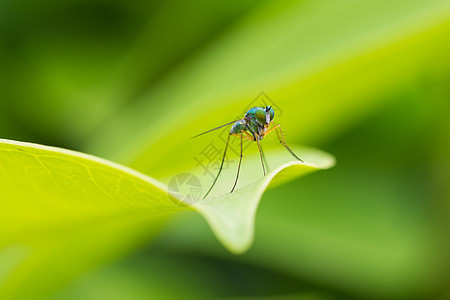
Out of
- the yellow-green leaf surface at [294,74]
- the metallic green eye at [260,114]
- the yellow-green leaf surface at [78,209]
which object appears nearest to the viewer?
the yellow-green leaf surface at [78,209]

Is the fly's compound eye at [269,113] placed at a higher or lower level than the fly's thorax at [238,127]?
higher

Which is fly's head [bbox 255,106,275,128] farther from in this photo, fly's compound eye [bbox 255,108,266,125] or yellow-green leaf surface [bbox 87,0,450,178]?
yellow-green leaf surface [bbox 87,0,450,178]

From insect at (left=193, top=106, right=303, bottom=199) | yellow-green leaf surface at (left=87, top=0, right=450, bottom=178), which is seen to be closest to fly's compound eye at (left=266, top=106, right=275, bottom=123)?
insect at (left=193, top=106, right=303, bottom=199)

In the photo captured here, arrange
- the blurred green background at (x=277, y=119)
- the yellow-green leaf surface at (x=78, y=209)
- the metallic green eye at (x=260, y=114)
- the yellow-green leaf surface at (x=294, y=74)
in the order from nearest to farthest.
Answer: the yellow-green leaf surface at (x=78, y=209) → the metallic green eye at (x=260, y=114) → the yellow-green leaf surface at (x=294, y=74) → the blurred green background at (x=277, y=119)

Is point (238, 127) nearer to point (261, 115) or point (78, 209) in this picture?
point (261, 115)

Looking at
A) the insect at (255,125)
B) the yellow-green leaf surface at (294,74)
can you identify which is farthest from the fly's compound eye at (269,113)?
the yellow-green leaf surface at (294,74)

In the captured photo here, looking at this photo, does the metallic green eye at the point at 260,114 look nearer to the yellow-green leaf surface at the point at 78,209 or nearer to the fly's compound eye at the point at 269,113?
the fly's compound eye at the point at 269,113
